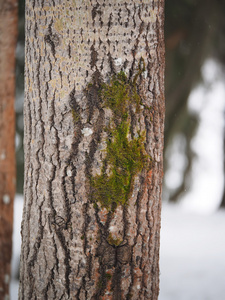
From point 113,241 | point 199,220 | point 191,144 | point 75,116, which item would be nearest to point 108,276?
point 113,241

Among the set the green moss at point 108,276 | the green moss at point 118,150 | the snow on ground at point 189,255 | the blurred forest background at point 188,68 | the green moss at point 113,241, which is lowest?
the snow on ground at point 189,255

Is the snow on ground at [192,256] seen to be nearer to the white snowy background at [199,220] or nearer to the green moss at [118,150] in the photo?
the white snowy background at [199,220]

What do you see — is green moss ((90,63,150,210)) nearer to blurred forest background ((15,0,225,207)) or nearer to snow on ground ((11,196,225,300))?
snow on ground ((11,196,225,300))

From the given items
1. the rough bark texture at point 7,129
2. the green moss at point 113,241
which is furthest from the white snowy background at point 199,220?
the green moss at point 113,241

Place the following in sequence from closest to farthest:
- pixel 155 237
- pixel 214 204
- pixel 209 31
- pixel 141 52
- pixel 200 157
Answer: pixel 141 52 < pixel 155 237 < pixel 209 31 < pixel 200 157 < pixel 214 204

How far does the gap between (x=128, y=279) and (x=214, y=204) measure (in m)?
7.07

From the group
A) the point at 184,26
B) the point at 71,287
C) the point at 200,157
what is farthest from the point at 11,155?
the point at 200,157

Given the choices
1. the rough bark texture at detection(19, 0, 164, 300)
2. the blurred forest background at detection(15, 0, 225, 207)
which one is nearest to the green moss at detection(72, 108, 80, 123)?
the rough bark texture at detection(19, 0, 164, 300)

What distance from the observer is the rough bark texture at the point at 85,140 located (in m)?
1.62

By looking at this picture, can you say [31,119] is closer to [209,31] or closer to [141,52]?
[141,52]

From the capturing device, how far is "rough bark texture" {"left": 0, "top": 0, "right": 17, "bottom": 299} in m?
3.45

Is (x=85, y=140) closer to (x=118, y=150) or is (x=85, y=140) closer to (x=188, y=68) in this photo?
(x=118, y=150)

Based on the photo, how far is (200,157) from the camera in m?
7.61

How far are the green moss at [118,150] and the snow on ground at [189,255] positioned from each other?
3.10m
